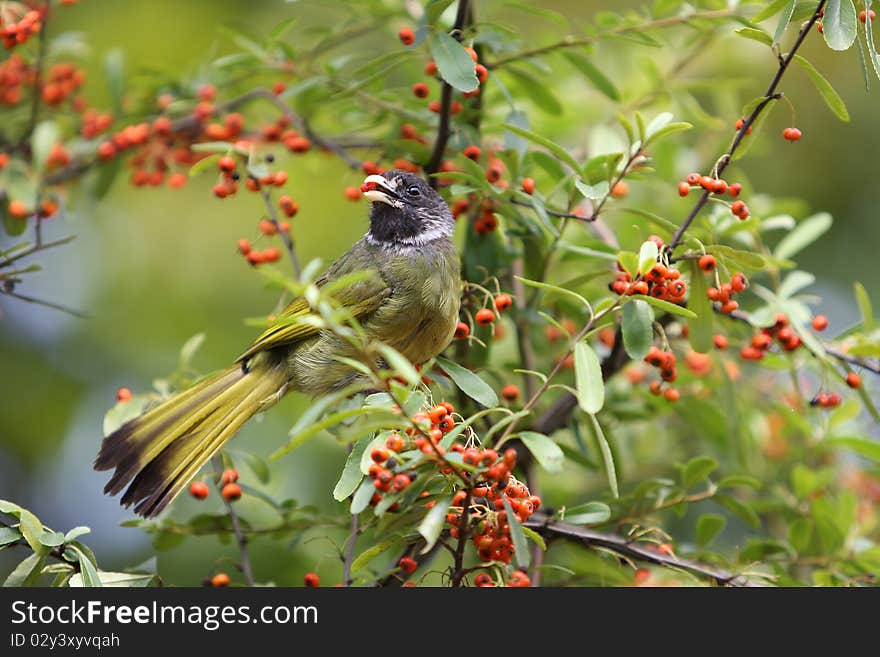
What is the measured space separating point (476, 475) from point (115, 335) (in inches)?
147

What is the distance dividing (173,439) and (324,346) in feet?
2.15

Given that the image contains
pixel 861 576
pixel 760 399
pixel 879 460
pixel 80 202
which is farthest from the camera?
pixel 80 202

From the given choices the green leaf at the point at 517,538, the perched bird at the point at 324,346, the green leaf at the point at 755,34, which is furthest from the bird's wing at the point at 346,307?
the green leaf at the point at 755,34

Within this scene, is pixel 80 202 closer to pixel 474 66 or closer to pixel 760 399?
pixel 474 66

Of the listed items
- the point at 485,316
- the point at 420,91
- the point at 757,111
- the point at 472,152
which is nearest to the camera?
the point at 757,111

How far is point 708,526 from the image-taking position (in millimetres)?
3203

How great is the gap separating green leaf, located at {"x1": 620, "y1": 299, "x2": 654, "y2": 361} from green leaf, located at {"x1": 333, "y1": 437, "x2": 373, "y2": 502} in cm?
68

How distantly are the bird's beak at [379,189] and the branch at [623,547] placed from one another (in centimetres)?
120

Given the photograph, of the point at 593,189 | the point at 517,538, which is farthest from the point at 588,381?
the point at 593,189

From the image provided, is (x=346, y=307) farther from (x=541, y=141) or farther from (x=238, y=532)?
(x=541, y=141)

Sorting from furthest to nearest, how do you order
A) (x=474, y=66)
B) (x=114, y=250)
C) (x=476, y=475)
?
(x=114, y=250)
(x=474, y=66)
(x=476, y=475)

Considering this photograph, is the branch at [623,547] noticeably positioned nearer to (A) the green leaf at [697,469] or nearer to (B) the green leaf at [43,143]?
(A) the green leaf at [697,469]
